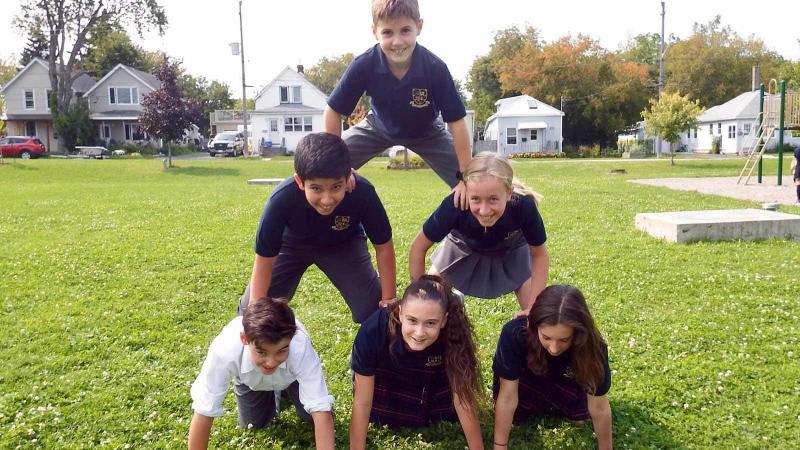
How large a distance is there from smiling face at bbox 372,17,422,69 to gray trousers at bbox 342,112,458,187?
742 mm

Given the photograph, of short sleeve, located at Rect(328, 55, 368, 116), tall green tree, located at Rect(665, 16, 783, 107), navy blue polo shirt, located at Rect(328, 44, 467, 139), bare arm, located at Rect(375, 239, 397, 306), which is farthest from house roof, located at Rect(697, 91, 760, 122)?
bare arm, located at Rect(375, 239, 397, 306)

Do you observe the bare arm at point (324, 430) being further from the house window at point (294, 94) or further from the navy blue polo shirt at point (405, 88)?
the house window at point (294, 94)

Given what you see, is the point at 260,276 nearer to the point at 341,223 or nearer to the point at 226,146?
the point at 341,223

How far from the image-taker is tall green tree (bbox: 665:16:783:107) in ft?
219

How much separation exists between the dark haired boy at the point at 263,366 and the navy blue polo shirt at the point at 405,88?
212 cm

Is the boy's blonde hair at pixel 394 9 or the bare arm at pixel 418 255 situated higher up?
the boy's blonde hair at pixel 394 9

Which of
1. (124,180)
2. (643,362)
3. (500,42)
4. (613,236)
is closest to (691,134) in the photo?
(500,42)

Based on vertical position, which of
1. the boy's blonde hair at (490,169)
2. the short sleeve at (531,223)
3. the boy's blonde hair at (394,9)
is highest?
the boy's blonde hair at (394,9)

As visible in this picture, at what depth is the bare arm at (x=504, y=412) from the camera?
3.96 m

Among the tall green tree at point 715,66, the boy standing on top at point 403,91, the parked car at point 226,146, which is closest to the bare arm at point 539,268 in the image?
the boy standing on top at point 403,91

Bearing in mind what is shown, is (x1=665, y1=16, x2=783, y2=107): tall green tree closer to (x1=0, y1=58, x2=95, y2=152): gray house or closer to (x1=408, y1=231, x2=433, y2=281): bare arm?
(x1=0, y1=58, x2=95, y2=152): gray house

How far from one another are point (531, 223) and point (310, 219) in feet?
5.12

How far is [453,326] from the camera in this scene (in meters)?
4.11

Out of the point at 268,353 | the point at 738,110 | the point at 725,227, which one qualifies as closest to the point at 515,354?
the point at 268,353
